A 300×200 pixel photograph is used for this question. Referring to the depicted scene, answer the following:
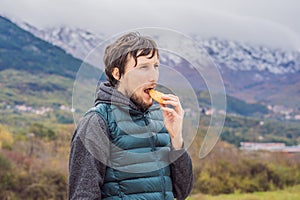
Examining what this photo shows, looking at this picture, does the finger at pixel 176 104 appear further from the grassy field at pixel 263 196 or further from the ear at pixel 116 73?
the grassy field at pixel 263 196

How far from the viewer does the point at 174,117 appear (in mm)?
1429

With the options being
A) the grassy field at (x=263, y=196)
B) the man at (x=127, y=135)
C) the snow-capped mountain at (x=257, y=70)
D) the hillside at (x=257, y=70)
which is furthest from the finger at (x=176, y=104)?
the snow-capped mountain at (x=257, y=70)

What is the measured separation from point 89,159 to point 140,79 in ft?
0.77

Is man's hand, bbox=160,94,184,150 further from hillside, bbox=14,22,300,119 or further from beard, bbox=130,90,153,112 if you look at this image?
hillside, bbox=14,22,300,119

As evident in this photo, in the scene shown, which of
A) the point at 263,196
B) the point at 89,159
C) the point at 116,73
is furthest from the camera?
the point at 263,196

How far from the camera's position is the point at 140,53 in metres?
1.44

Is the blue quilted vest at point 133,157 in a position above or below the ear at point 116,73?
below

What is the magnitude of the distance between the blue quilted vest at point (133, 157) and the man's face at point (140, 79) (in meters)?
0.04

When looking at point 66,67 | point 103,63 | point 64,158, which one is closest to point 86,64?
point 103,63

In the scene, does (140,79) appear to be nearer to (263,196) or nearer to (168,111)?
(168,111)

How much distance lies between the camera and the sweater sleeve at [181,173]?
1506mm

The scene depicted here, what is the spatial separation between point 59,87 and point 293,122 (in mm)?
12392

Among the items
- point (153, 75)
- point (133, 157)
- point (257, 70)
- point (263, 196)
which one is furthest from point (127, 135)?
point (257, 70)

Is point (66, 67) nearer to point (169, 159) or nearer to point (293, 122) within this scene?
point (293, 122)
